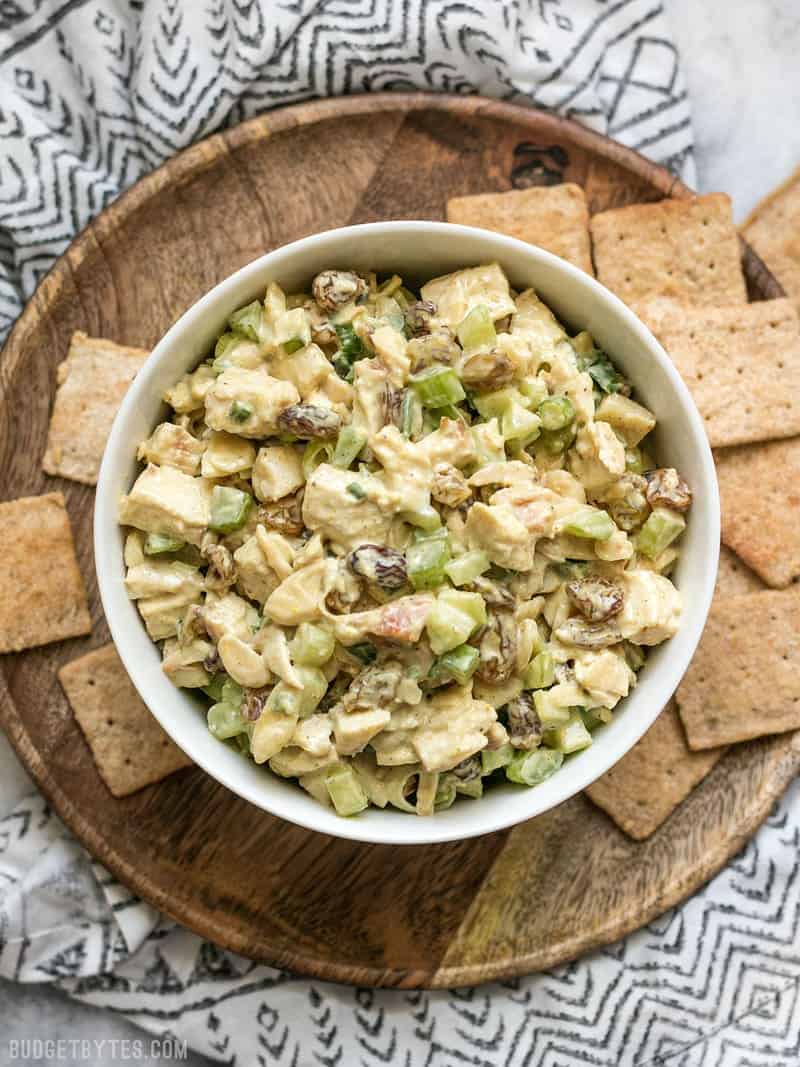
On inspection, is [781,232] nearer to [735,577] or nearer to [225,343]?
[735,577]

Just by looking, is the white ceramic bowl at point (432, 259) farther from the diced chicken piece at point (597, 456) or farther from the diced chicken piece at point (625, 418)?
the diced chicken piece at point (597, 456)

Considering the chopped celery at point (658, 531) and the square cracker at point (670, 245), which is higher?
the square cracker at point (670, 245)

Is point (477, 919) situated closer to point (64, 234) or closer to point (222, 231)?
point (222, 231)

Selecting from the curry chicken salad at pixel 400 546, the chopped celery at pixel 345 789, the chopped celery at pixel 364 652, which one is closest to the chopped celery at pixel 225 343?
the curry chicken salad at pixel 400 546

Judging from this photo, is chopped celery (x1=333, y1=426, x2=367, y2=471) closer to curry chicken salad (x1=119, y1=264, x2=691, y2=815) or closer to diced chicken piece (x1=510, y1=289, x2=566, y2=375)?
curry chicken salad (x1=119, y1=264, x2=691, y2=815)

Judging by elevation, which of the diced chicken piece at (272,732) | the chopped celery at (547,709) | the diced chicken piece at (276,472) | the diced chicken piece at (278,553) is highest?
the diced chicken piece at (276,472)

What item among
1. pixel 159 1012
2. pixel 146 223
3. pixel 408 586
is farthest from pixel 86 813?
pixel 146 223
